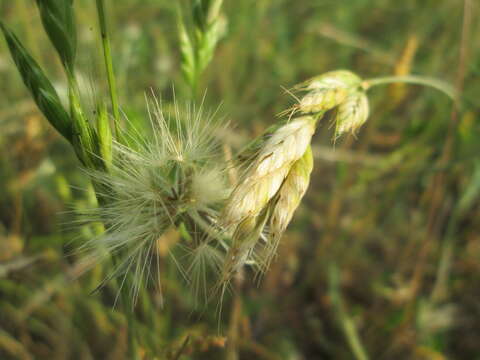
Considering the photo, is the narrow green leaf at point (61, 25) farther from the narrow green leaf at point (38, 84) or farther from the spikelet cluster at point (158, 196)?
the spikelet cluster at point (158, 196)

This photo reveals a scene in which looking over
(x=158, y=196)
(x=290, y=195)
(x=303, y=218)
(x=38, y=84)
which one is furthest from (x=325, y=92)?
(x=303, y=218)

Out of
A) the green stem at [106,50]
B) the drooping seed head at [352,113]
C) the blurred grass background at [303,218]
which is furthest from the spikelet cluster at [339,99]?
the blurred grass background at [303,218]

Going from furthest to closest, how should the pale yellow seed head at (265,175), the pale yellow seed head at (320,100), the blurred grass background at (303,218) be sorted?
the blurred grass background at (303,218) → the pale yellow seed head at (320,100) → the pale yellow seed head at (265,175)

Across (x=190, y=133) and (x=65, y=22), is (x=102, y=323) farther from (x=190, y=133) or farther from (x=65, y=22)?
(x=65, y=22)

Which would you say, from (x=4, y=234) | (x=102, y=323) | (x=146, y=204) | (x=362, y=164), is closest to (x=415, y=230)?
(x=362, y=164)

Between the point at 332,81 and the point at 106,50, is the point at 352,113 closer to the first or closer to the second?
the point at 332,81

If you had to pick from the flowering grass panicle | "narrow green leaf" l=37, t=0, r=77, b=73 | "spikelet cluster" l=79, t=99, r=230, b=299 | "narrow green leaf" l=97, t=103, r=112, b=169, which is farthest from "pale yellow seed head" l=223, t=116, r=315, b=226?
"narrow green leaf" l=37, t=0, r=77, b=73
